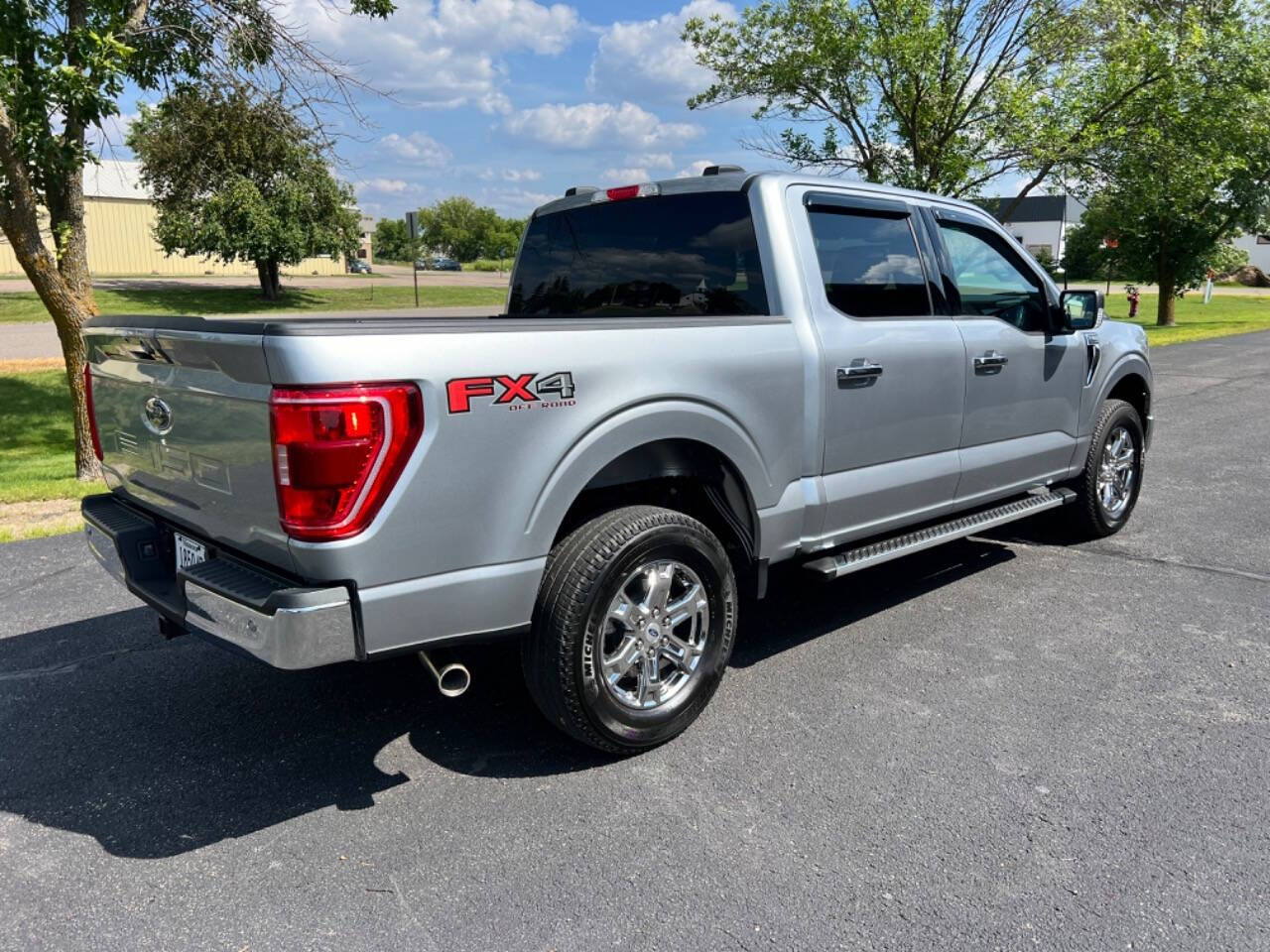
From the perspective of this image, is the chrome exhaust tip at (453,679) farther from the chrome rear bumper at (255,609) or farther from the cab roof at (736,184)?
the cab roof at (736,184)

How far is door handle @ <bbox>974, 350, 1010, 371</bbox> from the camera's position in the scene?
15.5ft

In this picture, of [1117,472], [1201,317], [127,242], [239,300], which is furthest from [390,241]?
[1117,472]

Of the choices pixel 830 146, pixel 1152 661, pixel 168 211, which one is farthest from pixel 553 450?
pixel 168 211

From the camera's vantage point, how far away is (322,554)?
8.95 feet

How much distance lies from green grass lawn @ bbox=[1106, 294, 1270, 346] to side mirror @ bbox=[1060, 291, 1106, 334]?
1692cm

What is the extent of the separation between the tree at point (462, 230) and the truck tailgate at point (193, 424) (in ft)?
421

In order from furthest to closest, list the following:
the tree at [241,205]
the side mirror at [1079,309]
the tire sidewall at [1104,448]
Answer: the tree at [241,205]
the tire sidewall at [1104,448]
the side mirror at [1079,309]

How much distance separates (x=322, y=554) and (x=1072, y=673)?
10.2 ft

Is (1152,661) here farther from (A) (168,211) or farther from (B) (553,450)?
(A) (168,211)

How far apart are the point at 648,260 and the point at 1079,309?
2580 millimetres

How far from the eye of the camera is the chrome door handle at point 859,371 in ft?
13.2

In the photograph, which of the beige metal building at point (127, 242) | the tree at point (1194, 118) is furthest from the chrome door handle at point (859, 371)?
the beige metal building at point (127, 242)

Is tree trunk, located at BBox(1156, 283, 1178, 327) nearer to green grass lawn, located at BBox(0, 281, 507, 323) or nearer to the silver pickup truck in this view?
green grass lawn, located at BBox(0, 281, 507, 323)

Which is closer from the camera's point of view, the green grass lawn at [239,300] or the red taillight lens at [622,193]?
the red taillight lens at [622,193]
